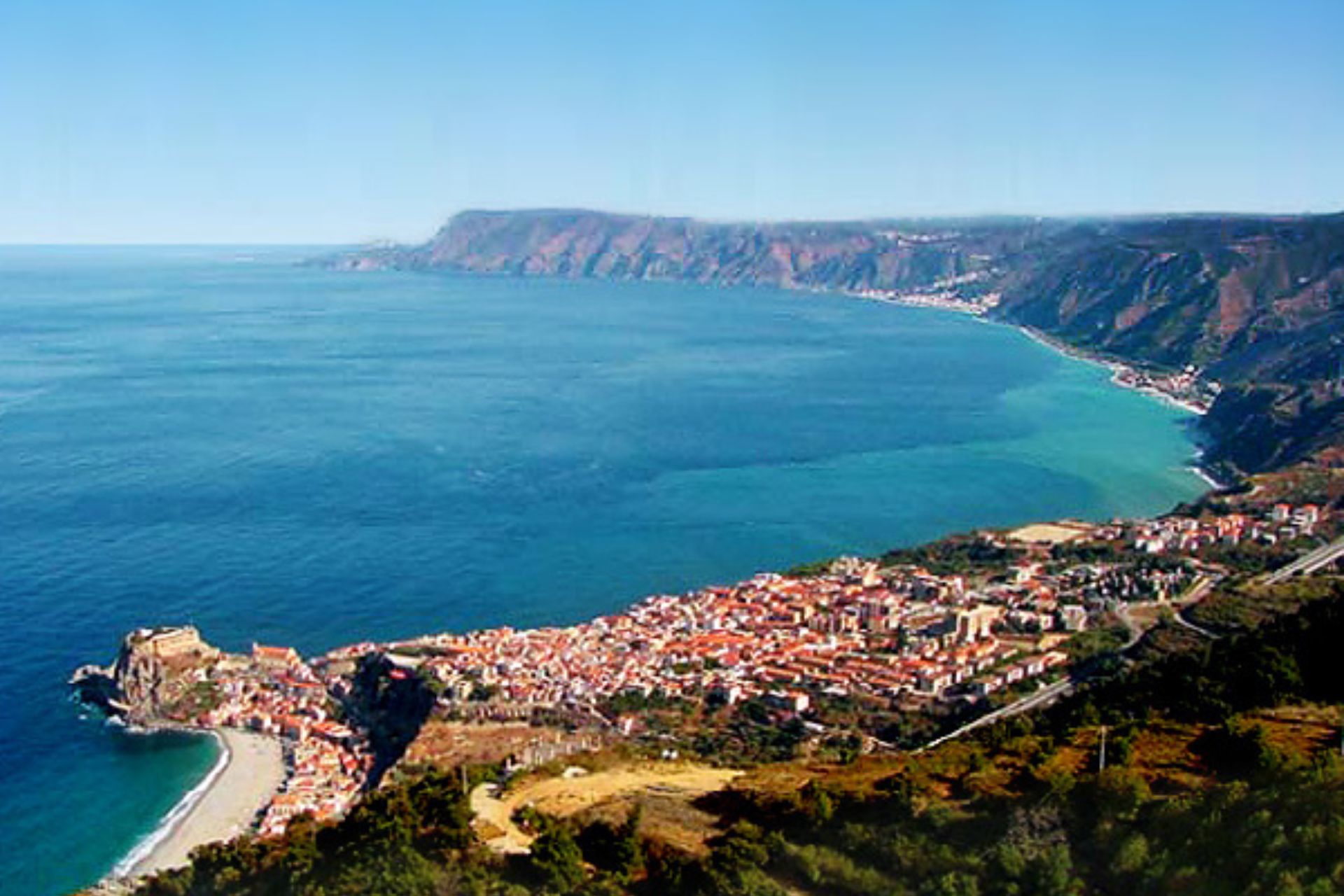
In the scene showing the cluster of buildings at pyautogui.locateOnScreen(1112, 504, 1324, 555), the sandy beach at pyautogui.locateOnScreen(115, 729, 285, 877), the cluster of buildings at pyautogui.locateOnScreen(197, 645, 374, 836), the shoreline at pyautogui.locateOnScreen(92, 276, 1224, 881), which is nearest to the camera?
the shoreline at pyautogui.locateOnScreen(92, 276, 1224, 881)

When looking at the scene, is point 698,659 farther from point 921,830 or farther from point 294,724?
point 921,830

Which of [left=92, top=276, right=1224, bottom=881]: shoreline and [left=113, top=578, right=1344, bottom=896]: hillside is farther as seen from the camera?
[left=92, top=276, right=1224, bottom=881]: shoreline

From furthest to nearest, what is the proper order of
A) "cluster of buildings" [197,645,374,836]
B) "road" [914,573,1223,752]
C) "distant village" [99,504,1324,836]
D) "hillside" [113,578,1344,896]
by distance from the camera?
1. "distant village" [99,504,1324,836]
2. "road" [914,573,1223,752]
3. "cluster of buildings" [197,645,374,836]
4. "hillside" [113,578,1344,896]

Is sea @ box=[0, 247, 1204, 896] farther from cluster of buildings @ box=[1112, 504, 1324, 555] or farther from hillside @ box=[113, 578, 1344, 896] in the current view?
hillside @ box=[113, 578, 1344, 896]

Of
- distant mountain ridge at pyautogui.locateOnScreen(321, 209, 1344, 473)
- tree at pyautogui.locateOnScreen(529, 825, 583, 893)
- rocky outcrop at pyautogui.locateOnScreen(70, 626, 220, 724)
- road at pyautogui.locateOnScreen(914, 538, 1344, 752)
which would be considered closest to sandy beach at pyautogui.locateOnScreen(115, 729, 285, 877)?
rocky outcrop at pyautogui.locateOnScreen(70, 626, 220, 724)

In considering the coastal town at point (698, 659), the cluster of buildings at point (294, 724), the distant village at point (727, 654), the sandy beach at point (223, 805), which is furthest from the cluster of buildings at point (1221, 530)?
the sandy beach at point (223, 805)
